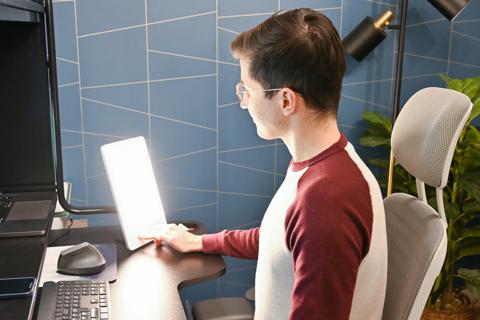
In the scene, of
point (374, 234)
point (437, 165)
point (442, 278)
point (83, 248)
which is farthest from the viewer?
point (442, 278)

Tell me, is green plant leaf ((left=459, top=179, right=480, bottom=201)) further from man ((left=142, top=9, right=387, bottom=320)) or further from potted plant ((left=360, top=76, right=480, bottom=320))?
man ((left=142, top=9, right=387, bottom=320))

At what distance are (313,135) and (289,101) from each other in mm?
80

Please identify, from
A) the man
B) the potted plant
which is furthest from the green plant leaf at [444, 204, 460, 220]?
the man

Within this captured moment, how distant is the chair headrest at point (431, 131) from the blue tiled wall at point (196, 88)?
1125 mm

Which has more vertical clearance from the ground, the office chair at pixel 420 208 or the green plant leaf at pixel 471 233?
the office chair at pixel 420 208


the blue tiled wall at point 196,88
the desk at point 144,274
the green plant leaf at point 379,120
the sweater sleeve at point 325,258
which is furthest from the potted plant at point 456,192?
the sweater sleeve at point 325,258

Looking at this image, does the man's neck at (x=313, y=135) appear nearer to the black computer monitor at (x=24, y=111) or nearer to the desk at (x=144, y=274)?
the desk at (x=144, y=274)

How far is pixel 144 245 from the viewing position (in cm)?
161

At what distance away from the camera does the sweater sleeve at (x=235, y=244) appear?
4.96ft

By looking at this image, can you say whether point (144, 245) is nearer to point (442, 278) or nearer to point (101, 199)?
point (101, 199)

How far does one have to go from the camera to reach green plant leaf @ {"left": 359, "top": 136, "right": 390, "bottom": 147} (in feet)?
7.59

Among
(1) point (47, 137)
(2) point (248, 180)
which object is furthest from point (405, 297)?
(2) point (248, 180)

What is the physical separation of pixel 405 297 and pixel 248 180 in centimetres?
134

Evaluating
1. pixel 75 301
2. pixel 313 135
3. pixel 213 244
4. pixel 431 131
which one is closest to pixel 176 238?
pixel 213 244
